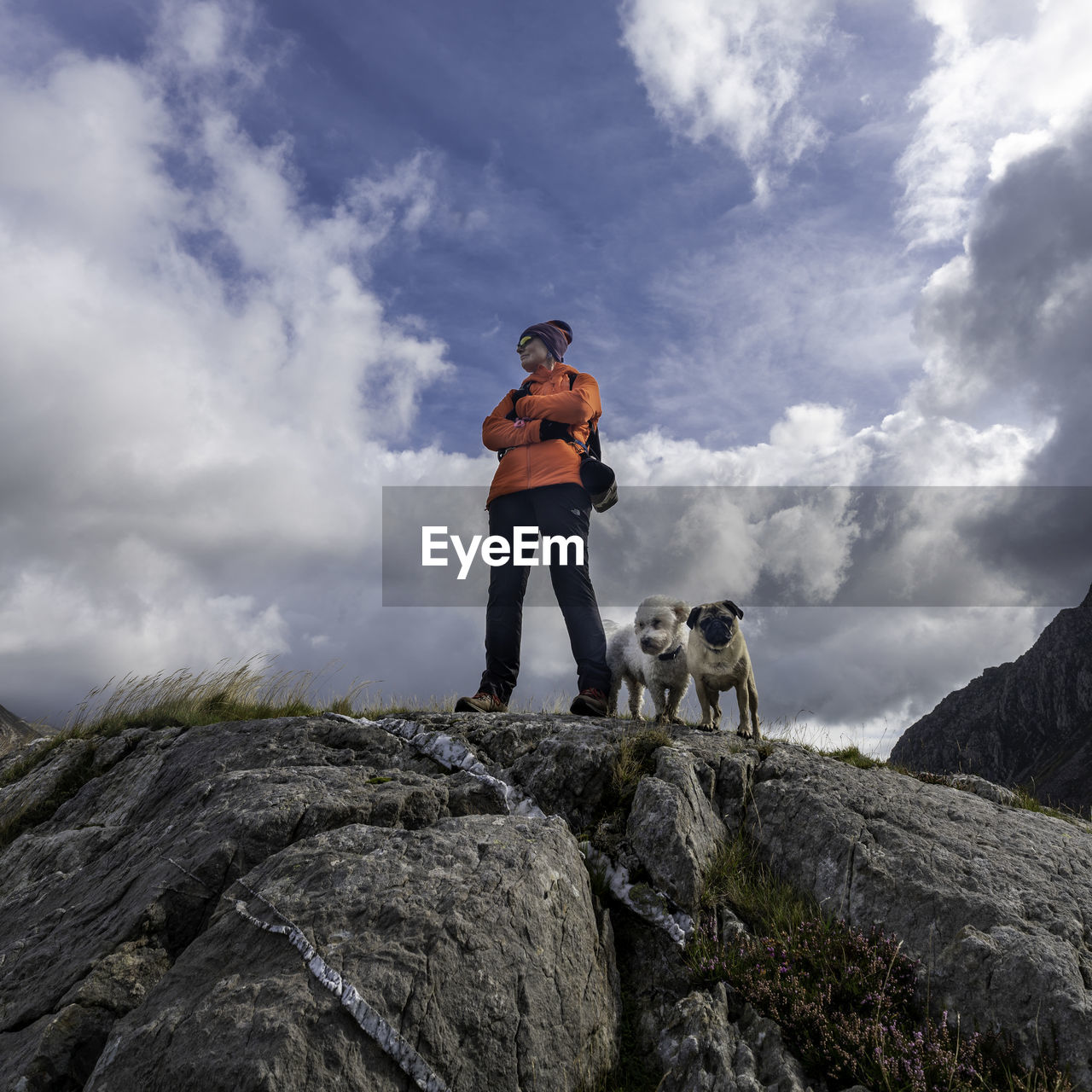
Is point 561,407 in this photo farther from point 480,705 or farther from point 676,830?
point 676,830

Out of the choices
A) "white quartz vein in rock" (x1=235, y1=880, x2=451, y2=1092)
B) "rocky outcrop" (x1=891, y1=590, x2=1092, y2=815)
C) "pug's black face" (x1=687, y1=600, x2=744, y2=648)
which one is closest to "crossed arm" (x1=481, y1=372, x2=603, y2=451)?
"pug's black face" (x1=687, y1=600, x2=744, y2=648)

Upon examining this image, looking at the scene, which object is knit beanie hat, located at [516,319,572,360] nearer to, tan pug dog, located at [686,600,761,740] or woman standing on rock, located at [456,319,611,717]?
woman standing on rock, located at [456,319,611,717]

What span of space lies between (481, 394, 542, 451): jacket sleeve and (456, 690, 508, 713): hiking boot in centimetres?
338

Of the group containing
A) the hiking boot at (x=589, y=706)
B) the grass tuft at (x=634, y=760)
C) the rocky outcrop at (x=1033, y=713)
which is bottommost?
the grass tuft at (x=634, y=760)

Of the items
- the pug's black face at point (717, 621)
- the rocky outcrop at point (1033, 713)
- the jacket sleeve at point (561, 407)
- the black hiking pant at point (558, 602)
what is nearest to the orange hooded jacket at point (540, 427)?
the jacket sleeve at point (561, 407)

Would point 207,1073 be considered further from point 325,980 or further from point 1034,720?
point 1034,720

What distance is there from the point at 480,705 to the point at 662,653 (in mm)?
2314

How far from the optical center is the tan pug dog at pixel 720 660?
7680mm

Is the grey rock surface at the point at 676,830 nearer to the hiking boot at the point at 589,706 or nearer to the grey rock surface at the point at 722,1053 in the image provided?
the grey rock surface at the point at 722,1053

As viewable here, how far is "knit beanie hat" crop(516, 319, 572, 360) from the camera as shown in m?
10.0

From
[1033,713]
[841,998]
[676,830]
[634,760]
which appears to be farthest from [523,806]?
[1033,713]

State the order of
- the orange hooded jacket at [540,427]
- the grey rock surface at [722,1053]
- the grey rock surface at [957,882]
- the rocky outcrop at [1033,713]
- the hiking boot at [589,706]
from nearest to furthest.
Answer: the grey rock surface at [722,1053] → the grey rock surface at [957,882] → the hiking boot at [589,706] → the orange hooded jacket at [540,427] → the rocky outcrop at [1033,713]

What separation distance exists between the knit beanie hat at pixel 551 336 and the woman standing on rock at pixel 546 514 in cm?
49

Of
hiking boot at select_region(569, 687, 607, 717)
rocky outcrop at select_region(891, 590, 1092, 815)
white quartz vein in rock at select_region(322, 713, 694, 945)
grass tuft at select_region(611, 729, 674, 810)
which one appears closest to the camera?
white quartz vein in rock at select_region(322, 713, 694, 945)
